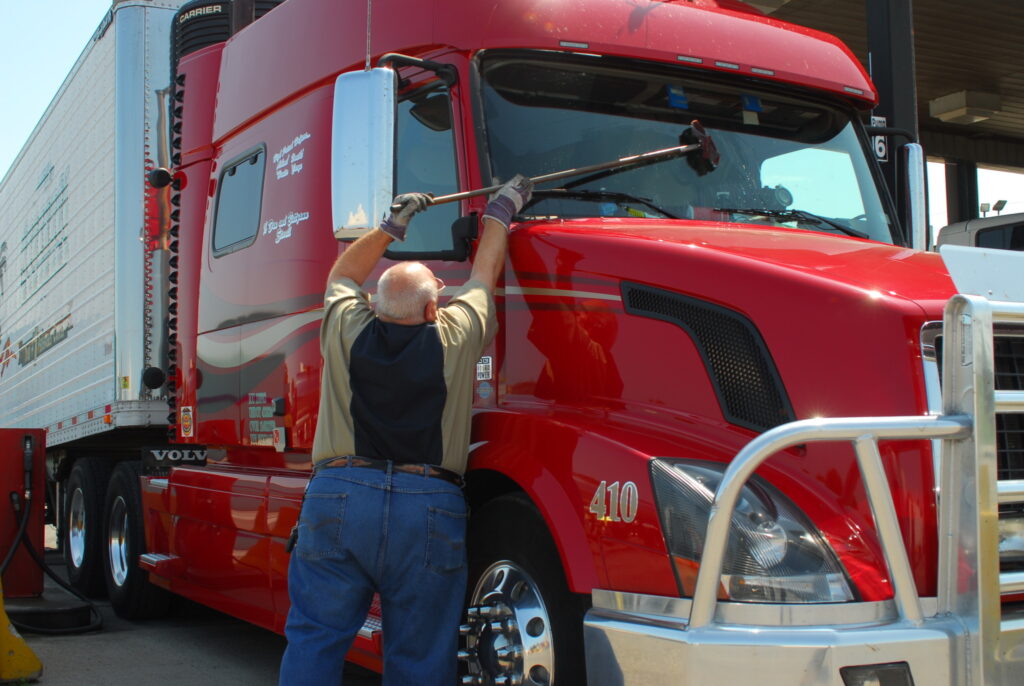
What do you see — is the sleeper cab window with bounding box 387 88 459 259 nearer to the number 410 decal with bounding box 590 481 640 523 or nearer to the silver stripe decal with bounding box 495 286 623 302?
the silver stripe decal with bounding box 495 286 623 302

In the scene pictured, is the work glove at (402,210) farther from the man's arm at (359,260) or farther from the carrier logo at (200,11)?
the carrier logo at (200,11)

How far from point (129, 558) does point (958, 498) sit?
6.10 m

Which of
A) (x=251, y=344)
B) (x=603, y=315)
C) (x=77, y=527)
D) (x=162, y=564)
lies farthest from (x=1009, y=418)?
(x=77, y=527)

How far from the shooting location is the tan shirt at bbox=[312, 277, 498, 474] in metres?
3.92

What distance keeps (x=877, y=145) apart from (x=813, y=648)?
3278 mm

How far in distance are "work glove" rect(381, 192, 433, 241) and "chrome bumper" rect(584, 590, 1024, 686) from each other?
5.80ft

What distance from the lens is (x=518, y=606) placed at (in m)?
3.73

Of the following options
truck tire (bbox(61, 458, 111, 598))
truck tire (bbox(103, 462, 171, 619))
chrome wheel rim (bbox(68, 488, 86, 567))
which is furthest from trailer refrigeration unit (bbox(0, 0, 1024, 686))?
chrome wheel rim (bbox(68, 488, 86, 567))

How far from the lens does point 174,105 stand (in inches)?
278

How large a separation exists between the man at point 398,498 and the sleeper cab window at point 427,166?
43 centimetres

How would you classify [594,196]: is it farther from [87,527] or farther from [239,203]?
[87,527]

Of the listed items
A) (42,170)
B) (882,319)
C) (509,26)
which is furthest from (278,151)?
(42,170)

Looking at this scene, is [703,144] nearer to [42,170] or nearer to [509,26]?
[509,26]

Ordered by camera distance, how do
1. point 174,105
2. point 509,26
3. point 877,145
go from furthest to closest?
1. point 174,105
2. point 877,145
3. point 509,26
